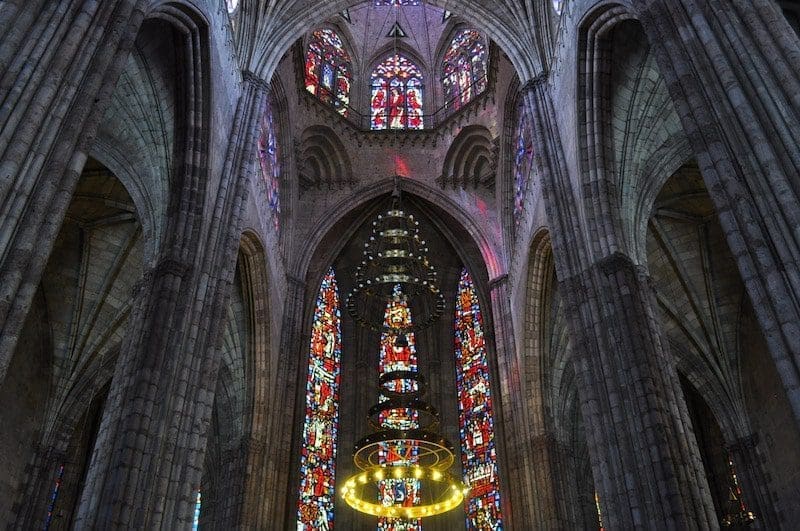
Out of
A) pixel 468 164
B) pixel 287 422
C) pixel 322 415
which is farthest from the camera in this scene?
pixel 468 164

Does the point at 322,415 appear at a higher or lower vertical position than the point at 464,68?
lower

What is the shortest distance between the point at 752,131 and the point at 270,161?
14.6m

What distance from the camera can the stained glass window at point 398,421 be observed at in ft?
71.5

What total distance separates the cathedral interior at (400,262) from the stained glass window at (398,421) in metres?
0.12

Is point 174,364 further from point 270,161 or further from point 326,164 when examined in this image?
point 326,164

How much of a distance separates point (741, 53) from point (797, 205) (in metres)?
2.02

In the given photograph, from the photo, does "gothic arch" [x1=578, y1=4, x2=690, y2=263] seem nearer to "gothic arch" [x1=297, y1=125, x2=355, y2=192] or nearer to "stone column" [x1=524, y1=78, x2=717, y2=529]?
"stone column" [x1=524, y1=78, x2=717, y2=529]

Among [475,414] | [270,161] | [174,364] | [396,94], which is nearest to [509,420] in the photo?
[475,414]

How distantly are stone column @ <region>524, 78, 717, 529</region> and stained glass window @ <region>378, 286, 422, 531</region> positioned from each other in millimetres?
8096

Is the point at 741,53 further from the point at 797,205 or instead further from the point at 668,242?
the point at 668,242

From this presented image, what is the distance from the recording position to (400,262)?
56.4 feet

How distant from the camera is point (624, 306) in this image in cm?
1155

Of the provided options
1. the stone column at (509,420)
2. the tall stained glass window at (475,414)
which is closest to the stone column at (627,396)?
the stone column at (509,420)

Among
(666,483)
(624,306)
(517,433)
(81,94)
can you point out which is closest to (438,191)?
(517,433)
